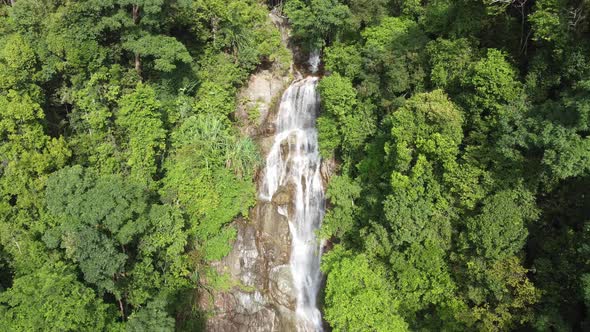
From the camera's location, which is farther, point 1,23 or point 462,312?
point 1,23

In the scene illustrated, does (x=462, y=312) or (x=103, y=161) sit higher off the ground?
(x=103, y=161)

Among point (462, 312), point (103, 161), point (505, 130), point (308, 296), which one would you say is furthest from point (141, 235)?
point (505, 130)

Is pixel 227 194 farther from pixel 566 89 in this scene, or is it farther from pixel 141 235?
pixel 566 89

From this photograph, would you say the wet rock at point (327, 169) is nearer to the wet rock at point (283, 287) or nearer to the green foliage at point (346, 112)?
the green foliage at point (346, 112)

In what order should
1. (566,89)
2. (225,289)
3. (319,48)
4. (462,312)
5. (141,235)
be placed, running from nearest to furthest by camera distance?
(566,89) < (462,312) < (141,235) < (225,289) < (319,48)

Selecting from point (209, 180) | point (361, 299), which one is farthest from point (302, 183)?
point (361, 299)

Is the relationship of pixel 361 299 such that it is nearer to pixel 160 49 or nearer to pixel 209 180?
pixel 209 180

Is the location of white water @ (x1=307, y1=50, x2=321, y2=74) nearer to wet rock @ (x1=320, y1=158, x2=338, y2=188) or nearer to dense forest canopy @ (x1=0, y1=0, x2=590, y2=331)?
dense forest canopy @ (x1=0, y1=0, x2=590, y2=331)
